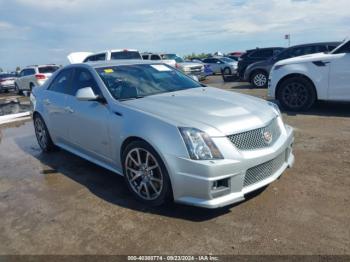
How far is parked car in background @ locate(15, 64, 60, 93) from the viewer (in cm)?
1769

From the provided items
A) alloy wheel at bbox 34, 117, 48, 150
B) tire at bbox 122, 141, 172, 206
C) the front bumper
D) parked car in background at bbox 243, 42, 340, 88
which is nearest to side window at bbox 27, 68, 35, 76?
parked car in background at bbox 243, 42, 340, 88

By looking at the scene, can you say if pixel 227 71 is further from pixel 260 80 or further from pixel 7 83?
pixel 7 83

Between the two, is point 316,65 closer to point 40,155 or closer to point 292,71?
point 292,71

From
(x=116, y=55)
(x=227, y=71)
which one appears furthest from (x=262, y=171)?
(x=227, y=71)

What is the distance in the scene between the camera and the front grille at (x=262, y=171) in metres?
3.28

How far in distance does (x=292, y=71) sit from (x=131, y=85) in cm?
477

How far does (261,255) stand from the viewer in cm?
273

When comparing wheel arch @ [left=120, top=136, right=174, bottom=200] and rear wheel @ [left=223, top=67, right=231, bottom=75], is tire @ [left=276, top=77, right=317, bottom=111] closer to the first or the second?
wheel arch @ [left=120, top=136, right=174, bottom=200]

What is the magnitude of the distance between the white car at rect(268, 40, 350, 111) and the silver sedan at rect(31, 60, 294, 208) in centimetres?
376

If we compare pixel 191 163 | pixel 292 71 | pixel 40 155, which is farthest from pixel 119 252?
pixel 292 71

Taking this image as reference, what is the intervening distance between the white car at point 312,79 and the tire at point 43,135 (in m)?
5.24

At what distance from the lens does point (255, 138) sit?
3361mm

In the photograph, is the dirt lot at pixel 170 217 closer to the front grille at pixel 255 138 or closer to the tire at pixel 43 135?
the front grille at pixel 255 138

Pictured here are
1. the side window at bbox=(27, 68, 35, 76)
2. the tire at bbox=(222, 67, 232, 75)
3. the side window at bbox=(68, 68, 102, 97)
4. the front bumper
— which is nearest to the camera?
the front bumper
